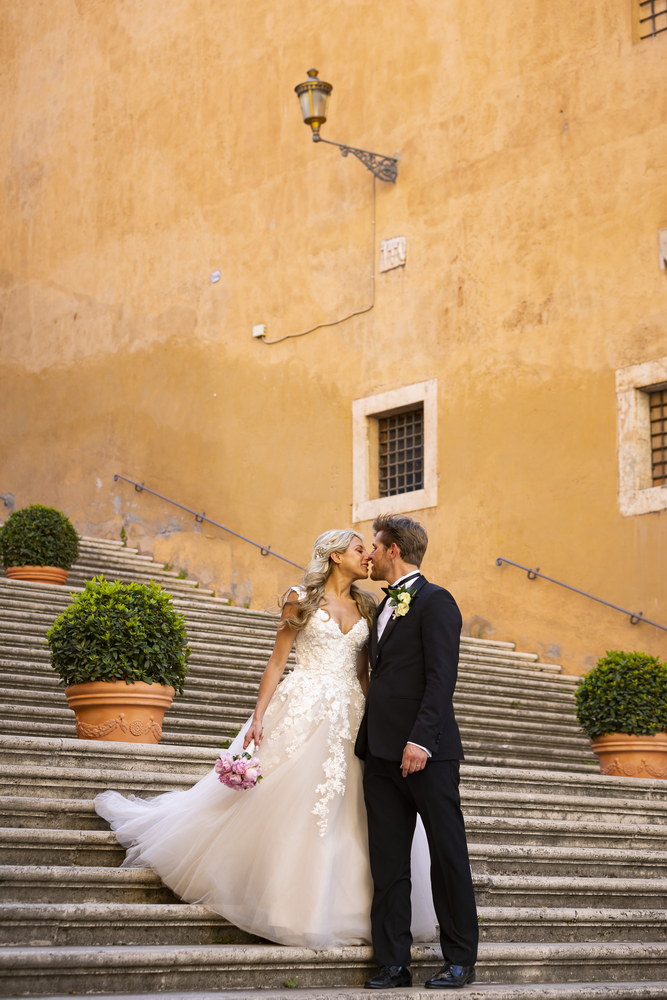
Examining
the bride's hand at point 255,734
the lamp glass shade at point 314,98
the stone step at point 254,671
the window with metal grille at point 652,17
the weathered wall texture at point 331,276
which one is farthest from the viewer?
the lamp glass shade at point 314,98

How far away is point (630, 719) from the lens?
330 inches

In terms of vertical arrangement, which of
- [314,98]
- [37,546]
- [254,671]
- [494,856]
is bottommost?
[494,856]

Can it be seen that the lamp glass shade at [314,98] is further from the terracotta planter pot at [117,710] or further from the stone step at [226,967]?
the stone step at [226,967]

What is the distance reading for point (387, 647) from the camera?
4879mm

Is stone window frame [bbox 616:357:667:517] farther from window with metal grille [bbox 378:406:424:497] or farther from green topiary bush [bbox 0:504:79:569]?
green topiary bush [bbox 0:504:79:569]

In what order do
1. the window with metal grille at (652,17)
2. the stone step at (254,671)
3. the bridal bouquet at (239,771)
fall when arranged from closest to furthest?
1. the bridal bouquet at (239,771)
2. the stone step at (254,671)
3. the window with metal grille at (652,17)

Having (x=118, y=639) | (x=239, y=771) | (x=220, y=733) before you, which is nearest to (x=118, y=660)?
(x=118, y=639)

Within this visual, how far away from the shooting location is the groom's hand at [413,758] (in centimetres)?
454

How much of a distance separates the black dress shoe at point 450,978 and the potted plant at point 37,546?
7.39 metres

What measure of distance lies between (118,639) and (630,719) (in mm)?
3310

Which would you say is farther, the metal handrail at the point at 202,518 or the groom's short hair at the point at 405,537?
the metal handrail at the point at 202,518

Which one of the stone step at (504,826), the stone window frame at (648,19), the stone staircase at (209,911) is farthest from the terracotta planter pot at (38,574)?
the stone window frame at (648,19)

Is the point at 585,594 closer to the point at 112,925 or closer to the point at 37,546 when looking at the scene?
the point at 37,546

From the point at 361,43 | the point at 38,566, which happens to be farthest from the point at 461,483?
the point at 361,43
